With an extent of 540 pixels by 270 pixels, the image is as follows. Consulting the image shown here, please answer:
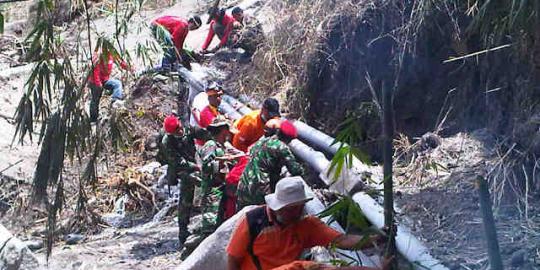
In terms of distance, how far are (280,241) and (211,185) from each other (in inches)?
148

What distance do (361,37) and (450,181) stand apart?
391 cm

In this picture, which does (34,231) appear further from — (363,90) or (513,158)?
(513,158)

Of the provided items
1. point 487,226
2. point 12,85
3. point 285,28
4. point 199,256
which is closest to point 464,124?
point 199,256

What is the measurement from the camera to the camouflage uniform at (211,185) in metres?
9.23

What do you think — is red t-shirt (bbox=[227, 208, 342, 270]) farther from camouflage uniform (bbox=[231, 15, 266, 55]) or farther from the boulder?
camouflage uniform (bbox=[231, 15, 266, 55])

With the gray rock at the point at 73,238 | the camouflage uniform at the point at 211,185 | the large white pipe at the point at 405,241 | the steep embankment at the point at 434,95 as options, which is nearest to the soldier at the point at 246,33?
the steep embankment at the point at 434,95

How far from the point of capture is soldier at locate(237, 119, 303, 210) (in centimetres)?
834

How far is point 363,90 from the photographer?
11.4 m

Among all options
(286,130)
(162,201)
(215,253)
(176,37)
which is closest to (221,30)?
(176,37)

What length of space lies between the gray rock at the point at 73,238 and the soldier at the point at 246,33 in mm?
4743

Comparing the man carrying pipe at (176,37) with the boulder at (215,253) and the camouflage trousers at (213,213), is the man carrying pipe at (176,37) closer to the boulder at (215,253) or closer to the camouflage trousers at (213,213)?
the camouflage trousers at (213,213)

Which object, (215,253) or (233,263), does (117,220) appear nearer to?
(215,253)

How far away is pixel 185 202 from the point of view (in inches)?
401

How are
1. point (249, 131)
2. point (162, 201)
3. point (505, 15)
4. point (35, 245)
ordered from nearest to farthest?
point (505, 15) → point (249, 131) → point (35, 245) → point (162, 201)
